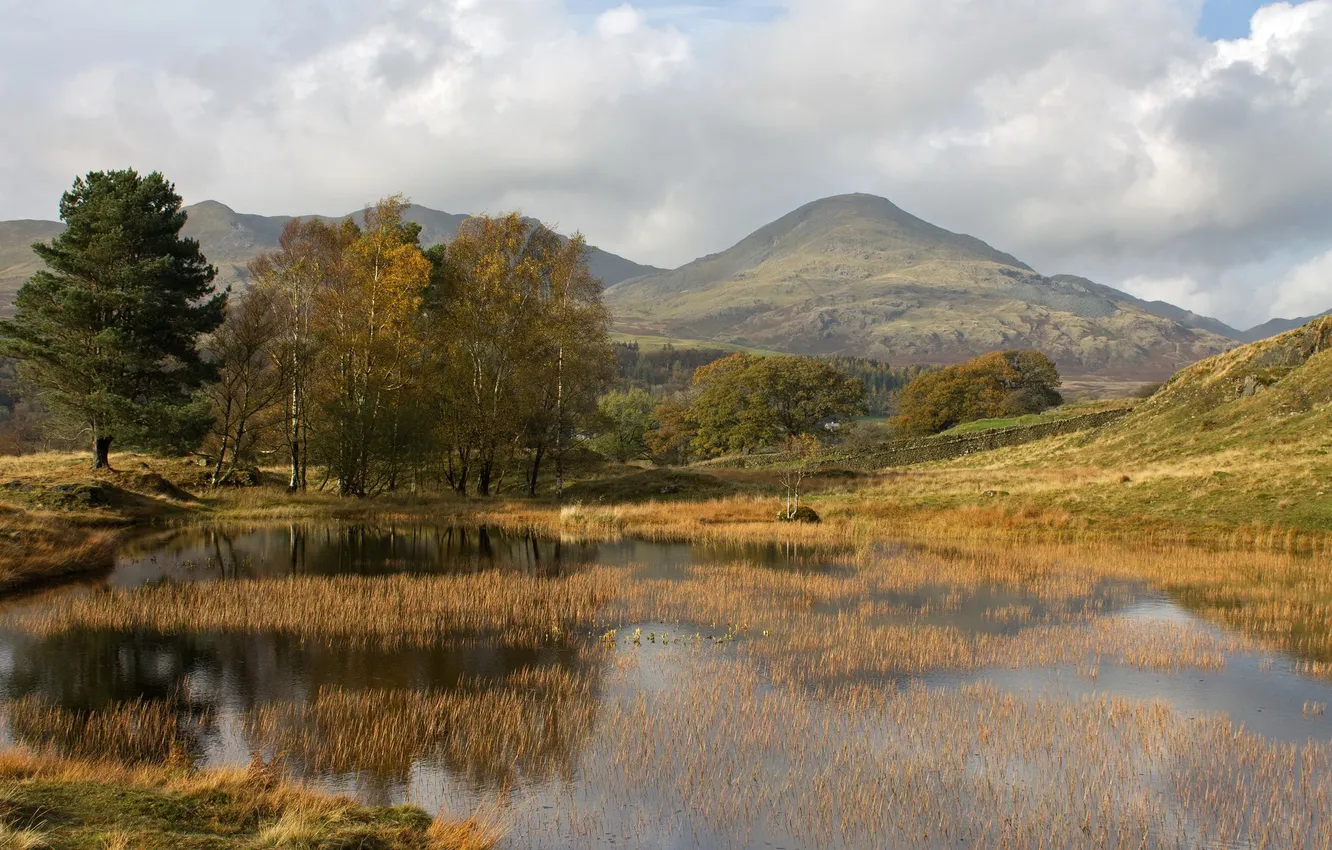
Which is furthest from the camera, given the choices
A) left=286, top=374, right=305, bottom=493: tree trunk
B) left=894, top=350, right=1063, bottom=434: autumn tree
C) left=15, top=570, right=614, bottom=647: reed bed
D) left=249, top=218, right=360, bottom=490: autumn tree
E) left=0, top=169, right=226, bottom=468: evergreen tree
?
left=894, top=350, right=1063, bottom=434: autumn tree

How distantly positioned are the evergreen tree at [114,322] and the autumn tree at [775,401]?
220 feet

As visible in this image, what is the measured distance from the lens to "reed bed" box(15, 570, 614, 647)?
1958 centimetres

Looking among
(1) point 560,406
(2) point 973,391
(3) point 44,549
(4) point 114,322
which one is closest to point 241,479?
(4) point 114,322

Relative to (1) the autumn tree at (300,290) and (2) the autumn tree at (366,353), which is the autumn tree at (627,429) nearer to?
(1) the autumn tree at (300,290)

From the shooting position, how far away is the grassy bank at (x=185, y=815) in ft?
26.1

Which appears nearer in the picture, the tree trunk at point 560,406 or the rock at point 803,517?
the rock at point 803,517

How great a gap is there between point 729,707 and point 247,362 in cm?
4368

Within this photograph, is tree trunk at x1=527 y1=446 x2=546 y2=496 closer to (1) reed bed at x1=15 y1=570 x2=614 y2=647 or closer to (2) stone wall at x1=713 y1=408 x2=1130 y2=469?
(2) stone wall at x1=713 y1=408 x2=1130 y2=469

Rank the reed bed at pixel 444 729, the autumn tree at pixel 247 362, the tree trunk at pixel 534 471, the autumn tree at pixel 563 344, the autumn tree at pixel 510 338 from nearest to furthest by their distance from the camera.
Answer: the reed bed at pixel 444 729, the autumn tree at pixel 247 362, the autumn tree at pixel 510 338, the autumn tree at pixel 563 344, the tree trunk at pixel 534 471

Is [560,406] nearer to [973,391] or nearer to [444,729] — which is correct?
[444,729]

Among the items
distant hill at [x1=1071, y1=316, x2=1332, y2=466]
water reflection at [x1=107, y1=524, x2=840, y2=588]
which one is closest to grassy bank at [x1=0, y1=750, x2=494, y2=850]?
water reflection at [x1=107, y1=524, x2=840, y2=588]

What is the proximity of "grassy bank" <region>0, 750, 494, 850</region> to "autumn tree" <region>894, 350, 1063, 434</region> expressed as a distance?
370 ft

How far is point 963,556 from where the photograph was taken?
3216 centimetres

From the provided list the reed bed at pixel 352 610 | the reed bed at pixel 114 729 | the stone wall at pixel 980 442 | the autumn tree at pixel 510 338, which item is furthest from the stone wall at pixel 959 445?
the reed bed at pixel 114 729
